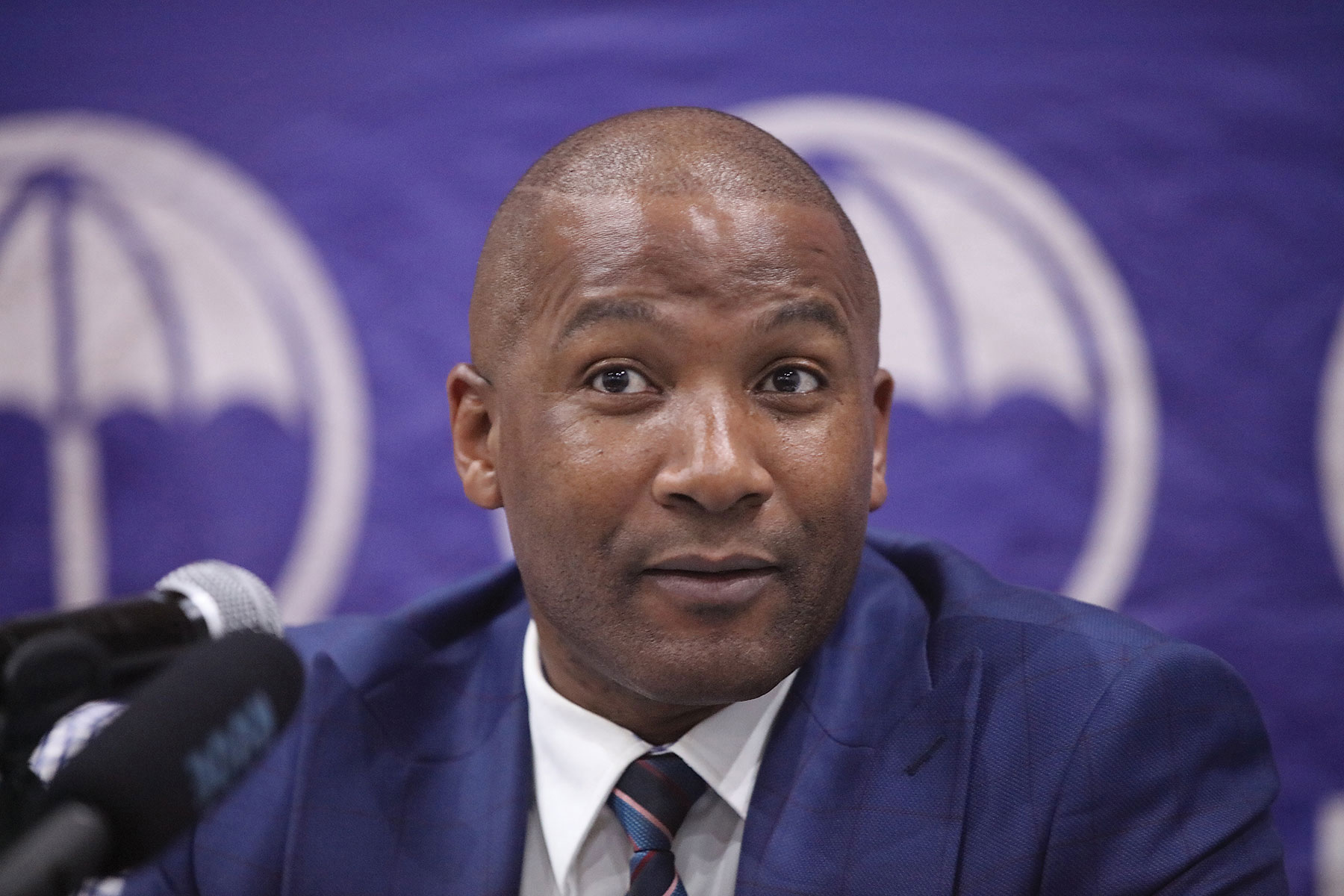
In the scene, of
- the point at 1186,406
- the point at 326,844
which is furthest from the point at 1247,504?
the point at 326,844

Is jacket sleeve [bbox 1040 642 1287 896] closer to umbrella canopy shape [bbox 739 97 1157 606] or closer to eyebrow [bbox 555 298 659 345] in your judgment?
eyebrow [bbox 555 298 659 345]

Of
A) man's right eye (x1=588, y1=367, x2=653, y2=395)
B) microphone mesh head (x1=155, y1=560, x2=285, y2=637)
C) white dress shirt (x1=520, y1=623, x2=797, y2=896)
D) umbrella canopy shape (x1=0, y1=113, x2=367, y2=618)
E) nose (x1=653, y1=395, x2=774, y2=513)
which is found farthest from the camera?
umbrella canopy shape (x1=0, y1=113, x2=367, y2=618)

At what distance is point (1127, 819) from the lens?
1.40 m

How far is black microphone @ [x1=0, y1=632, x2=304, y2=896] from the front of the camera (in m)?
0.69

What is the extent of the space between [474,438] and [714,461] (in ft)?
1.63

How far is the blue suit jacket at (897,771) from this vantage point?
140 cm

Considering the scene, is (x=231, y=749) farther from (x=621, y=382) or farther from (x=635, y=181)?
(x=635, y=181)

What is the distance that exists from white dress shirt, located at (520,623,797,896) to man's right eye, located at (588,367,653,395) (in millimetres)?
454

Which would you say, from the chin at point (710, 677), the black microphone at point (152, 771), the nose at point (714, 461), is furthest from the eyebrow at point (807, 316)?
the black microphone at point (152, 771)

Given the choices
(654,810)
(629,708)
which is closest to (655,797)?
(654,810)

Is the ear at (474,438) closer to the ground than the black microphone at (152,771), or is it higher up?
closer to the ground

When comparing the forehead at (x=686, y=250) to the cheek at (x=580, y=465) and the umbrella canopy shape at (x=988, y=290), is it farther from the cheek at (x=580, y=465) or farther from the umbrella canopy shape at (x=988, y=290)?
the umbrella canopy shape at (x=988, y=290)

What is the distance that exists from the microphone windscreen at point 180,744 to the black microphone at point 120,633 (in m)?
0.05

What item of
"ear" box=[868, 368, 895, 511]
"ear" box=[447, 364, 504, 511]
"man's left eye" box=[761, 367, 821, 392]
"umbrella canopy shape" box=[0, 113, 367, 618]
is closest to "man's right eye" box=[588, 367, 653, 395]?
"man's left eye" box=[761, 367, 821, 392]
